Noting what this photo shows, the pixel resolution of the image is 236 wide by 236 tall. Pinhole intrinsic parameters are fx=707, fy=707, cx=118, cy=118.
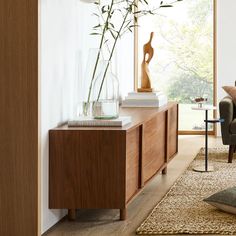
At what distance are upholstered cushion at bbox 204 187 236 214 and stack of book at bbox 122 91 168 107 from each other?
1.66 meters

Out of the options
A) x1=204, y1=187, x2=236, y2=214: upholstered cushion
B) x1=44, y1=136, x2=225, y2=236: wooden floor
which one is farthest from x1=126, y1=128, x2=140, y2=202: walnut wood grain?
x1=204, y1=187, x2=236, y2=214: upholstered cushion

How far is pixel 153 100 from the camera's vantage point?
6.37 meters

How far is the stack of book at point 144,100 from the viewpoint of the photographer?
637 cm

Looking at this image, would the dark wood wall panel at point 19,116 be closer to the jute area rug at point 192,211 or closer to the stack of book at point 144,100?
the jute area rug at point 192,211

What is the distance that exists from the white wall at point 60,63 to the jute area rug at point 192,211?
665 millimetres

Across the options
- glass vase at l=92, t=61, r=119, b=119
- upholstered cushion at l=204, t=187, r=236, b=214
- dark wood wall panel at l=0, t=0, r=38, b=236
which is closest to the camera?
dark wood wall panel at l=0, t=0, r=38, b=236

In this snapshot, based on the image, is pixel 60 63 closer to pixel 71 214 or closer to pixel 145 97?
pixel 71 214

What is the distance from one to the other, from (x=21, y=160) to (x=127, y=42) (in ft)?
11.6

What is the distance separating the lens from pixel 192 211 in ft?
16.0

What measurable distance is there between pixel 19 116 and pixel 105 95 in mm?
1047

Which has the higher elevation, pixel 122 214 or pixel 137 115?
pixel 137 115

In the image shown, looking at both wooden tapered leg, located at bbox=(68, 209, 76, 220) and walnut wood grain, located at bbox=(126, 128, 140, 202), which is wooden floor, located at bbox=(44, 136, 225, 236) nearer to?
wooden tapered leg, located at bbox=(68, 209, 76, 220)

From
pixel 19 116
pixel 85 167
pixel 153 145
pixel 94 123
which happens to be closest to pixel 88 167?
pixel 85 167

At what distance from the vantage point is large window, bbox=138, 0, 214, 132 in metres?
9.48
